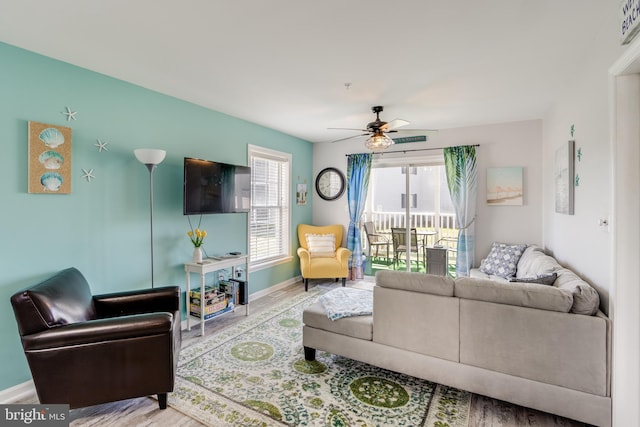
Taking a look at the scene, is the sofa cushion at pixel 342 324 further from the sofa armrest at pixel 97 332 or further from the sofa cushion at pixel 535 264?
the sofa cushion at pixel 535 264

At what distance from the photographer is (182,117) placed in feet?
11.5

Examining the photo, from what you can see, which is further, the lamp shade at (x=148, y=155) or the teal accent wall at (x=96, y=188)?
the lamp shade at (x=148, y=155)

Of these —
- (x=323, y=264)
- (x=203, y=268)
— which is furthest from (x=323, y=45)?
(x=323, y=264)

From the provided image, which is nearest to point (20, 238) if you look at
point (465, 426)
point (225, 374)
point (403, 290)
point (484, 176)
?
point (225, 374)

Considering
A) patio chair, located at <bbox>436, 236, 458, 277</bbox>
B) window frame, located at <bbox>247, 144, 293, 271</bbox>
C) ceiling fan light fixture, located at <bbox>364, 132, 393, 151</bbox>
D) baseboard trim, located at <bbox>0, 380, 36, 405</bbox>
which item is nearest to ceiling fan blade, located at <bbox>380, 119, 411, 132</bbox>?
ceiling fan light fixture, located at <bbox>364, 132, 393, 151</bbox>

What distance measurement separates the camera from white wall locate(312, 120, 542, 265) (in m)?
4.37

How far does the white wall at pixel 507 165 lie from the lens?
4.37m

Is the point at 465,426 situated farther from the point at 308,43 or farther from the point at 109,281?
the point at 109,281

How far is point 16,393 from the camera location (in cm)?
226

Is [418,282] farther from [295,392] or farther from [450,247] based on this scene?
[450,247]

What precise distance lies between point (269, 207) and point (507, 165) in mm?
3691

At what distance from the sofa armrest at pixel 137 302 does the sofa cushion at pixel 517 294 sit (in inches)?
91.9

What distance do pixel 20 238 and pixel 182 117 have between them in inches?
74.8

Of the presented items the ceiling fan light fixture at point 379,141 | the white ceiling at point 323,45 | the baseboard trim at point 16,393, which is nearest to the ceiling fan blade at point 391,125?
the ceiling fan light fixture at point 379,141
